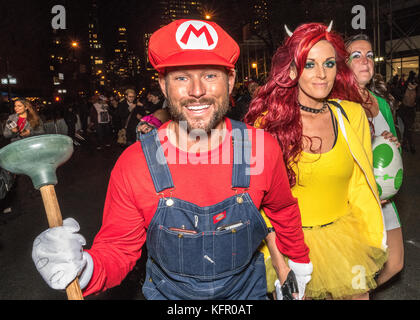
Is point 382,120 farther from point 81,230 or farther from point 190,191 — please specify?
point 81,230

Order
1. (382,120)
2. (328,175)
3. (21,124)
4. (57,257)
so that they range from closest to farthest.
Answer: (57,257)
(328,175)
(382,120)
(21,124)

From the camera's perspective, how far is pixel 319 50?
2.33m

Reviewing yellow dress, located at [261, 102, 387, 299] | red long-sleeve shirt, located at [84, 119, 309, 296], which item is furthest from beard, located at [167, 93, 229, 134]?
yellow dress, located at [261, 102, 387, 299]

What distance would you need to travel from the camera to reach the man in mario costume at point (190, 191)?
5.13 feet

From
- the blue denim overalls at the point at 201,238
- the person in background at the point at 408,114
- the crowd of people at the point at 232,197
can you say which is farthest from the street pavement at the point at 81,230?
the blue denim overalls at the point at 201,238

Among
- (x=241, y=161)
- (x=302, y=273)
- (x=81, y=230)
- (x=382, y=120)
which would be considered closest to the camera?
(x=241, y=161)

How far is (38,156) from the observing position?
4.39 feet

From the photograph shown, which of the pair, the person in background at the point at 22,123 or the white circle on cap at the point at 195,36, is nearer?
the white circle on cap at the point at 195,36

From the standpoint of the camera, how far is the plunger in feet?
4.31

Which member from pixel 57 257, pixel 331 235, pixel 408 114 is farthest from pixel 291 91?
pixel 408 114

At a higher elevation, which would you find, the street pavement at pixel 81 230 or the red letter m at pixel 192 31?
the red letter m at pixel 192 31

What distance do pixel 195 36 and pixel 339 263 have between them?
171 cm

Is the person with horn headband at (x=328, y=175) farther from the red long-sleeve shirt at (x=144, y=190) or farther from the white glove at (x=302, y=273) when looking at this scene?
the red long-sleeve shirt at (x=144, y=190)

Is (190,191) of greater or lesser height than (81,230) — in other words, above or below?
above
